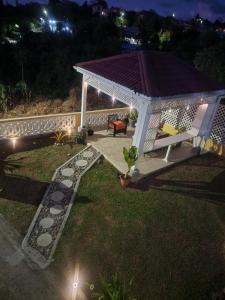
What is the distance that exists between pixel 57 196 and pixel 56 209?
615mm

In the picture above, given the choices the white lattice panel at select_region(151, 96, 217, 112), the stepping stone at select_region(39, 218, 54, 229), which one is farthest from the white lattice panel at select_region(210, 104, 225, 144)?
the stepping stone at select_region(39, 218, 54, 229)

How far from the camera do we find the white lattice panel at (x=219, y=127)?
12.0 metres

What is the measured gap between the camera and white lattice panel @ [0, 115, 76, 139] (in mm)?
11000

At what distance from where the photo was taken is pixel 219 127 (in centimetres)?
1213

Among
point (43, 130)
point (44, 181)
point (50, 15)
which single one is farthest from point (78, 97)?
point (50, 15)

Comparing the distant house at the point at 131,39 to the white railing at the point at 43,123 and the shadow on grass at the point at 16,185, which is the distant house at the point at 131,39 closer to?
the white railing at the point at 43,123

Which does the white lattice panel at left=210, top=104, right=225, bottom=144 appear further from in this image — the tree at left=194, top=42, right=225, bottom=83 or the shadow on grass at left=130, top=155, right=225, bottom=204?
the tree at left=194, top=42, right=225, bottom=83

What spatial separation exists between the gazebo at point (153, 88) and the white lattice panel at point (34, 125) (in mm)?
1887

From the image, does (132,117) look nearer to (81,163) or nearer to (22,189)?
(81,163)

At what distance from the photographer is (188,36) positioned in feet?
141

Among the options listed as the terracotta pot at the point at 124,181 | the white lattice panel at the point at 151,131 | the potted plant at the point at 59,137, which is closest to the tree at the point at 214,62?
the white lattice panel at the point at 151,131

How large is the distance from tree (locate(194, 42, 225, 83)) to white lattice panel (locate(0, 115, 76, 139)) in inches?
439

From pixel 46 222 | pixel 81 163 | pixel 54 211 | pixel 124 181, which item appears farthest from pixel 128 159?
pixel 46 222

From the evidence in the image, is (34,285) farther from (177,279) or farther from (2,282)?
(177,279)
